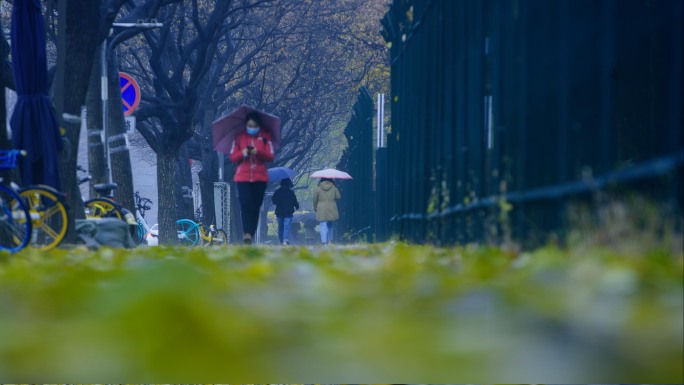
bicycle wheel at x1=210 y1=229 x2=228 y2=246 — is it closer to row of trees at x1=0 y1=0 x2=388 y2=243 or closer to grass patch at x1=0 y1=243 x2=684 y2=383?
row of trees at x1=0 y1=0 x2=388 y2=243

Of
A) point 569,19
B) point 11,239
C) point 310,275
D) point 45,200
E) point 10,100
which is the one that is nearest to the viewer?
point 310,275

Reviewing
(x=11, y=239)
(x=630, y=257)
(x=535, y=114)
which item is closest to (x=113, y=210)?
(x=11, y=239)

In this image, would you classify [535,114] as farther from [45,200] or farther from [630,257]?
[45,200]

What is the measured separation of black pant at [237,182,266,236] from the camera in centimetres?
1411

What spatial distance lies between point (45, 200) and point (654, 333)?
1015 centimetres

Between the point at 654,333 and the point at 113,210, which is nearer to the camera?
the point at 654,333

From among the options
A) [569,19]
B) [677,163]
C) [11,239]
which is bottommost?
[11,239]

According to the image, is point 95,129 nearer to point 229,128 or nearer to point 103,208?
point 103,208

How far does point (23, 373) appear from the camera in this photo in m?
1.33

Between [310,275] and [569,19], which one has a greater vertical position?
[569,19]

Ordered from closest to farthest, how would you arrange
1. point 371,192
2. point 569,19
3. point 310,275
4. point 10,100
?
point 310,275 → point 569,19 → point 371,192 → point 10,100

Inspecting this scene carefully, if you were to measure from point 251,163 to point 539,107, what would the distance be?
885 centimetres

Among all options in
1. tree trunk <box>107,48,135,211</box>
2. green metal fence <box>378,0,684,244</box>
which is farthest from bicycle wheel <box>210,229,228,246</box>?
green metal fence <box>378,0,684,244</box>

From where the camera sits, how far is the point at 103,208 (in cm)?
1463
